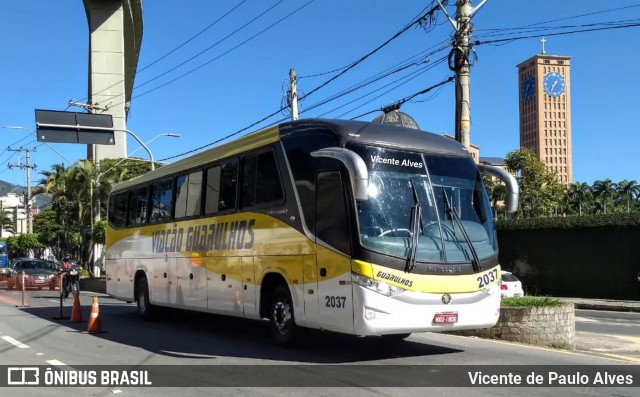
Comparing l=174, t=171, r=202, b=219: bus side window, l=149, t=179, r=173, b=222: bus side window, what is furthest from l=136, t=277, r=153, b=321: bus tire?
l=174, t=171, r=202, b=219: bus side window

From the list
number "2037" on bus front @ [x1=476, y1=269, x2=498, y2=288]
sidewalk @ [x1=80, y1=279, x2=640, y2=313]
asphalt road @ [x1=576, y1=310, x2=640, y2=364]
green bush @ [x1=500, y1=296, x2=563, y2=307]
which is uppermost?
number "2037" on bus front @ [x1=476, y1=269, x2=498, y2=288]

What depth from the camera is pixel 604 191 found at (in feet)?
418

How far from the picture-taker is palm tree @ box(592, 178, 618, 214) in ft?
410

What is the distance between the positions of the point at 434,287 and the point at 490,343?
3178mm

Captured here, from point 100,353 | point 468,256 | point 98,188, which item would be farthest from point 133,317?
point 98,188

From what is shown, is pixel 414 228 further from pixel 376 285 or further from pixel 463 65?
pixel 463 65

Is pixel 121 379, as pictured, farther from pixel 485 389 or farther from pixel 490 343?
pixel 490 343

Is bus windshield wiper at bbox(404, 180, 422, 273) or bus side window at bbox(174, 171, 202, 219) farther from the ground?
bus side window at bbox(174, 171, 202, 219)

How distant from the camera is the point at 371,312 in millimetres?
7895

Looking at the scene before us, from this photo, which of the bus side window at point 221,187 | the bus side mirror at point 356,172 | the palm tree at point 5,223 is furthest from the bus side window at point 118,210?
the palm tree at point 5,223

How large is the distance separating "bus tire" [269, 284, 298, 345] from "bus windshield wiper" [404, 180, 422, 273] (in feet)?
7.40

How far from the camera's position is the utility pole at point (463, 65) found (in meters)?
15.3

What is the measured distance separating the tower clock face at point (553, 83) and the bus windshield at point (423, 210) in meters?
97.6

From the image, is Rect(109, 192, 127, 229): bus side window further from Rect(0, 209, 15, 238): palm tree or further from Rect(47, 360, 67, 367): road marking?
Rect(0, 209, 15, 238): palm tree
